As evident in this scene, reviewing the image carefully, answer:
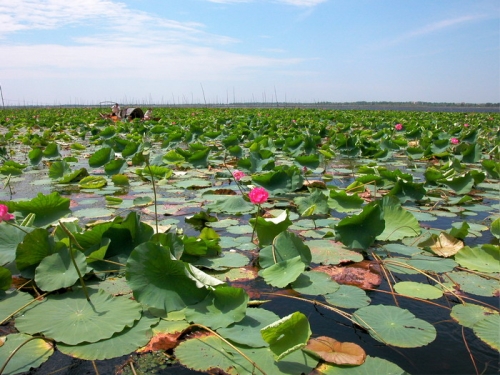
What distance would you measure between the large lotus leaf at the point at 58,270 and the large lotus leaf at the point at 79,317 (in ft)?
0.17

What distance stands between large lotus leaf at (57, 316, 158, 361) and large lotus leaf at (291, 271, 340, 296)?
622mm

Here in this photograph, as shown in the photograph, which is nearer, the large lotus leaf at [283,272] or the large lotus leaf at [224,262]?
the large lotus leaf at [283,272]

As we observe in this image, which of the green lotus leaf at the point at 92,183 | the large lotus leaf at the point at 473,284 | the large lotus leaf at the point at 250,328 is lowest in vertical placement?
the large lotus leaf at the point at 473,284

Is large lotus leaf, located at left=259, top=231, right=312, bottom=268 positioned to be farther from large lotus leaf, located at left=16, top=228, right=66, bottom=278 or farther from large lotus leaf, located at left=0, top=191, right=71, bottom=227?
large lotus leaf, located at left=0, top=191, right=71, bottom=227

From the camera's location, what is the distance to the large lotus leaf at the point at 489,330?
52.3 inches

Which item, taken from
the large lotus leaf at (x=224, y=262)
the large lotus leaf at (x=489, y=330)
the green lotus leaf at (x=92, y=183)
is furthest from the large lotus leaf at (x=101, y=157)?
the large lotus leaf at (x=489, y=330)

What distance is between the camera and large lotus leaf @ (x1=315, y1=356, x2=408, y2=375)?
1.17m

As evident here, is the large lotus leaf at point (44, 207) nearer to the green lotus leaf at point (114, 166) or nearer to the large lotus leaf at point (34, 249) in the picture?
the large lotus leaf at point (34, 249)

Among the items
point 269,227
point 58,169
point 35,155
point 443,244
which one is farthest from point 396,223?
point 35,155

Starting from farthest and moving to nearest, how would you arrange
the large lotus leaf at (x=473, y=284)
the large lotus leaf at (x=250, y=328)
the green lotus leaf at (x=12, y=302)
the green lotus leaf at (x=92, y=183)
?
the green lotus leaf at (x=92, y=183), the large lotus leaf at (x=473, y=284), the green lotus leaf at (x=12, y=302), the large lotus leaf at (x=250, y=328)

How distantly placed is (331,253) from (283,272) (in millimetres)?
437

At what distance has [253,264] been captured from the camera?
79.7 inches

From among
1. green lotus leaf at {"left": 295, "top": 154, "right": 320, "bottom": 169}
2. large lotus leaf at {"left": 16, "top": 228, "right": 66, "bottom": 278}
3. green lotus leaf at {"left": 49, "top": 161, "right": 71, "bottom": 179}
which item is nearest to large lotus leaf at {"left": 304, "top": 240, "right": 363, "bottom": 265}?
large lotus leaf at {"left": 16, "top": 228, "right": 66, "bottom": 278}

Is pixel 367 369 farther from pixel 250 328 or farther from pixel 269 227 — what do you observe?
pixel 269 227
